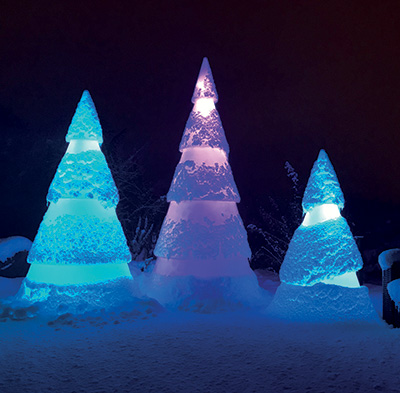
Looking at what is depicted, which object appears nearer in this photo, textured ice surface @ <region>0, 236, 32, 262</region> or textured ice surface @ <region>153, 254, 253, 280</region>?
textured ice surface @ <region>153, 254, 253, 280</region>

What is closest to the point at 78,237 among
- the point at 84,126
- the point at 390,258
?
the point at 84,126

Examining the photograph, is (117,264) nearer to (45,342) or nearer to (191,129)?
(45,342)

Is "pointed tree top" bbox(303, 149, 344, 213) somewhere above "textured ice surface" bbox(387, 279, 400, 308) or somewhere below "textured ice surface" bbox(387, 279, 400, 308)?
above

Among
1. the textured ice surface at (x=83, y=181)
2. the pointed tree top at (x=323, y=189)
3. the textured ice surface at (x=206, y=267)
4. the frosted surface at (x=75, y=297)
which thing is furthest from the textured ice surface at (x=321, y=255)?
the textured ice surface at (x=83, y=181)

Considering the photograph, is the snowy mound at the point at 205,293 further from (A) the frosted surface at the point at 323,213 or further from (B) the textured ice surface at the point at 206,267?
(A) the frosted surface at the point at 323,213

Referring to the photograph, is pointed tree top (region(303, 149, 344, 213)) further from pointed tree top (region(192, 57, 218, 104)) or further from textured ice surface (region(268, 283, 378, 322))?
pointed tree top (region(192, 57, 218, 104))

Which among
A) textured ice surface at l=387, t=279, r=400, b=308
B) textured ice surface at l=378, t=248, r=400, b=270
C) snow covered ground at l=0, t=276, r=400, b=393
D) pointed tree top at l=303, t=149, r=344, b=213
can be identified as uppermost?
pointed tree top at l=303, t=149, r=344, b=213

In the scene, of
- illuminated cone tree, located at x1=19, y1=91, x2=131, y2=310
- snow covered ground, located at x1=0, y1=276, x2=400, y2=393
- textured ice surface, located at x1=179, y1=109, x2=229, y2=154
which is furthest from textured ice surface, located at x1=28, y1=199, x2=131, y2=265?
textured ice surface, located at x1=179, y1=109, x2=229, y2=154

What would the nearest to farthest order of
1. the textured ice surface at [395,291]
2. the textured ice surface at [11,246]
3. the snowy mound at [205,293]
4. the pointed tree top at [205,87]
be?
the textured ice surface at [395,291] < the snowy mound at [205,293] < the pointed tree top at [205,87] < the textured ice surface at [11,246]

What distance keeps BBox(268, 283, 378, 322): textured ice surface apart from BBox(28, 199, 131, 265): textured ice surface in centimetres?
417

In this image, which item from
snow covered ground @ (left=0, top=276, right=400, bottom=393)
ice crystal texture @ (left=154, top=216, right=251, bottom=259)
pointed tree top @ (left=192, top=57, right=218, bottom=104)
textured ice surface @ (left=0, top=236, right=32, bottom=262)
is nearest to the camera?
snow covered ground @ (left=0, top=276, right=400, bottom=393)

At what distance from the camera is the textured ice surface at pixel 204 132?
10719 millimetres

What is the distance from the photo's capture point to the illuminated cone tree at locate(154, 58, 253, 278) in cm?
1012

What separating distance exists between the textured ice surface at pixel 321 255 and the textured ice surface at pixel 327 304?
0.82 ft
